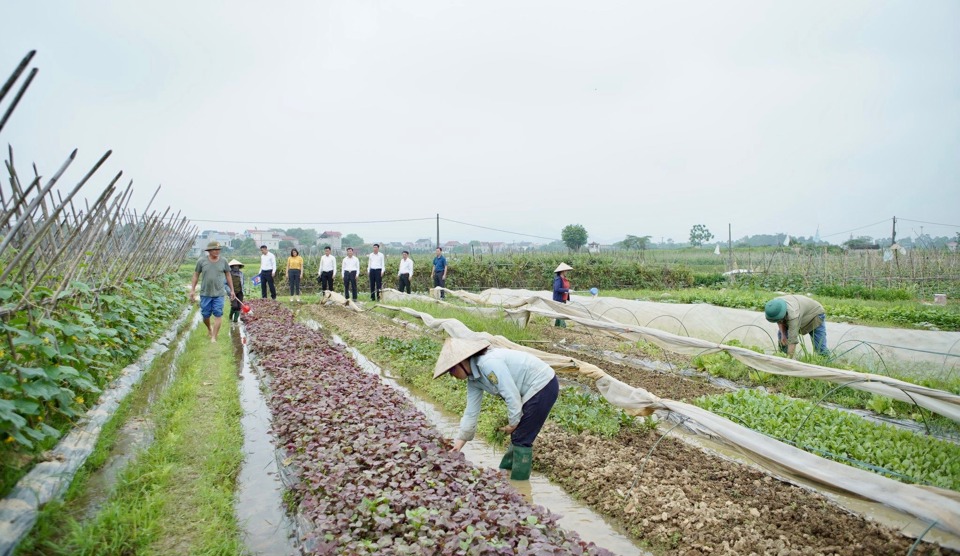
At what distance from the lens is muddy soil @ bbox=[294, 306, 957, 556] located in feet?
11.5

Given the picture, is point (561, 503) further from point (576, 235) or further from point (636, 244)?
point (576, 235)

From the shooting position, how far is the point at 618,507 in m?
4.08

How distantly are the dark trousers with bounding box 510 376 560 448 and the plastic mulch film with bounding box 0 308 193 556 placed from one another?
126 inches

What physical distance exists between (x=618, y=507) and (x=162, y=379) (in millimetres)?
6378

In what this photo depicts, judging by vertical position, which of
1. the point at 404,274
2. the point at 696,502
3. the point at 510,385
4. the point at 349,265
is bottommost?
the point at 696,502

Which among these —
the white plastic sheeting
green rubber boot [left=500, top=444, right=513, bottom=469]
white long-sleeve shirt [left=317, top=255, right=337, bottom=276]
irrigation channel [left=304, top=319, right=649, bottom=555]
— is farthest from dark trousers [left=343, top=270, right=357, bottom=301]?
green rubber boot [left=500, top=444, right=513, bottom=469]

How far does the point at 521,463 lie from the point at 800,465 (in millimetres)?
2048

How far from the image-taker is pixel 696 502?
157 inches

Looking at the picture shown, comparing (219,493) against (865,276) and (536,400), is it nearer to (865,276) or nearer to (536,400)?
(536,400)

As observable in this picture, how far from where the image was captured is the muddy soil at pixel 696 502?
3.49 m

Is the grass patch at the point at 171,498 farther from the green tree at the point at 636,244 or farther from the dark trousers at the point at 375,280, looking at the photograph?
the green tree at the point at 636,244

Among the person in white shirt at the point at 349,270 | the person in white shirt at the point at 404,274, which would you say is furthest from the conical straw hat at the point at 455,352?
the person in white shirt at the point at 404,274

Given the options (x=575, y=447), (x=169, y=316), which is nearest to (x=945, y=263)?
(x=575, y=447)

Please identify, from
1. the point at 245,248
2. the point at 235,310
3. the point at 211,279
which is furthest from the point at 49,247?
the point at 245,248
